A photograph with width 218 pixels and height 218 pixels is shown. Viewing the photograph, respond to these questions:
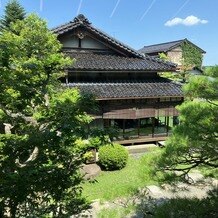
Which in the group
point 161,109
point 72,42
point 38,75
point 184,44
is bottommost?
point 161,109

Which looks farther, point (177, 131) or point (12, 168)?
point (177, 131)

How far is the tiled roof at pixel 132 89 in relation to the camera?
16.4 metres

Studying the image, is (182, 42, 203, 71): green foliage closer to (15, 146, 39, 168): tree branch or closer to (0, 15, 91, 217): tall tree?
(0, 15, 91, 217): tall tree

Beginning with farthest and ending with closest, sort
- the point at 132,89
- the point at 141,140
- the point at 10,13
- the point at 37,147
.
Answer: the point at 10,13 < the point at 141,140 < the point at 132,89 < the point at 37,147

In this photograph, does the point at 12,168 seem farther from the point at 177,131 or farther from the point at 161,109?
the point at 161,109

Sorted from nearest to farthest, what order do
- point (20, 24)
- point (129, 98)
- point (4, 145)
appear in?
1. point (4, 145)
2. point (20, 24)
3. point (129, 98)

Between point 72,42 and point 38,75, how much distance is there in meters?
13.3

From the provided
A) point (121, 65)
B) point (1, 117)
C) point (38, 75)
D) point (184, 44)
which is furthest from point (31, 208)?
point (184, 44)

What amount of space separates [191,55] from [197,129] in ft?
150

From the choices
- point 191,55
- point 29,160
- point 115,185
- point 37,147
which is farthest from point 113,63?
point 191,55

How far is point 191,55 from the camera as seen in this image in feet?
163

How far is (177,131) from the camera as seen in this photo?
6773mm

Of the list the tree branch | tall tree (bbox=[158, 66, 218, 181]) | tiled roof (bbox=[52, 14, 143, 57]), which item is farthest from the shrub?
the tree branch

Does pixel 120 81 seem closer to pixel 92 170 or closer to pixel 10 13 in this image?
pixel 92 170
